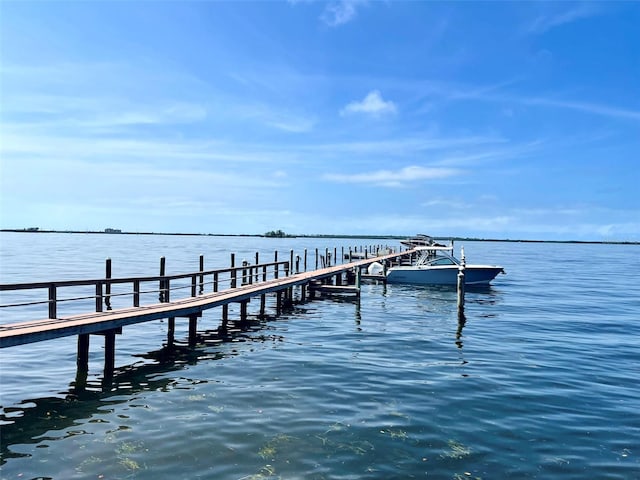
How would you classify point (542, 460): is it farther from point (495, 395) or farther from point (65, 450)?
point (65, 450)

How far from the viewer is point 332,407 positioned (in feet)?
34.3

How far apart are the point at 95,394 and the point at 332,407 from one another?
564 cm

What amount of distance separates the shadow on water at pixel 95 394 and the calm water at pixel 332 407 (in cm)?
5

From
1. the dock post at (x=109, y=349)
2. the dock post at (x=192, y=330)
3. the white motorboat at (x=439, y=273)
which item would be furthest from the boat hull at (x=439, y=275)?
the dock post at (x=109, y=349)

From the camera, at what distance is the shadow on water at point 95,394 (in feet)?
29.8

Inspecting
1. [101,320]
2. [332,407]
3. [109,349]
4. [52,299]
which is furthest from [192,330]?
[332,407]

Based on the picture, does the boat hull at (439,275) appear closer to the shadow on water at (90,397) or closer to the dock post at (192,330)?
the shadow on water at (90,397)

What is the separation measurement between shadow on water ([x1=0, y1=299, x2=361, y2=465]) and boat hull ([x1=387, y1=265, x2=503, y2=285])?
20.9m

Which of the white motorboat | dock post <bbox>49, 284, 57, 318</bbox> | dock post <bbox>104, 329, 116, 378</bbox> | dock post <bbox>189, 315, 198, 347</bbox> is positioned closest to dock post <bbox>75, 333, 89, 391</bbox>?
dock post <bbox>104, 329, 116, 378</bbox>

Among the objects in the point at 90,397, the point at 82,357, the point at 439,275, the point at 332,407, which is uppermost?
the point at 439,275

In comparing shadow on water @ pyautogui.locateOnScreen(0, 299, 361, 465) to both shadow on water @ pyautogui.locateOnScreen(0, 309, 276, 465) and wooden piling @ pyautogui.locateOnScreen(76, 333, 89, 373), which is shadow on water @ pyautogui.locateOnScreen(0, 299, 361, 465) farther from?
wooden piling @ pyautogui.locateOnScreen(76, 333, 89, 373)

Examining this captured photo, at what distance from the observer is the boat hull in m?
36.4

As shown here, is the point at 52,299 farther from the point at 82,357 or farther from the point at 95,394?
the point at 95,394

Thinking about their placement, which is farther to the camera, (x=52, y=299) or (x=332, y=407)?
(x=52, y=299)
